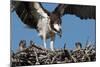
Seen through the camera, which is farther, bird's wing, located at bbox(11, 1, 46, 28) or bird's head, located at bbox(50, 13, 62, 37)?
bird's head, located at bbox(50, 13, 62, 37)

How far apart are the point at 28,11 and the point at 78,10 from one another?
19.4 inches

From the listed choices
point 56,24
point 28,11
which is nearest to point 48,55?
point 56,24

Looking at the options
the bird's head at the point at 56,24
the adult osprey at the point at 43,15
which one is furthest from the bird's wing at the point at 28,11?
the bird's head at the point at 56,24

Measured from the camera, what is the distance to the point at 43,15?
1791 mm

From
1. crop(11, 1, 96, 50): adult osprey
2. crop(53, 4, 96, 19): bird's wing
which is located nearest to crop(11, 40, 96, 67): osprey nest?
crop(11, 1, 96, 50): adult osprey

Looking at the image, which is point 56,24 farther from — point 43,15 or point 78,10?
point 78,10

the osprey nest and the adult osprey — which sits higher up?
the adult osprey

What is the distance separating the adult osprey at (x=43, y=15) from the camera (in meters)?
1.72

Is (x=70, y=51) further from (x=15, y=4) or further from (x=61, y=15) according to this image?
(x=15, y=4)

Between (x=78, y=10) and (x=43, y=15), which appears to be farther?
(x=78, y=10)

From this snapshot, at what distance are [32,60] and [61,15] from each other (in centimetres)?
49

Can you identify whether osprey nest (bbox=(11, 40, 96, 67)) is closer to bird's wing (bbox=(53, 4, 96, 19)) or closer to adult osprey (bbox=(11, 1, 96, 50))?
adult osprey (bbox=(11, 1, 96, 50))

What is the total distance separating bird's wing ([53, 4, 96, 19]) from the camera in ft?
6.04
